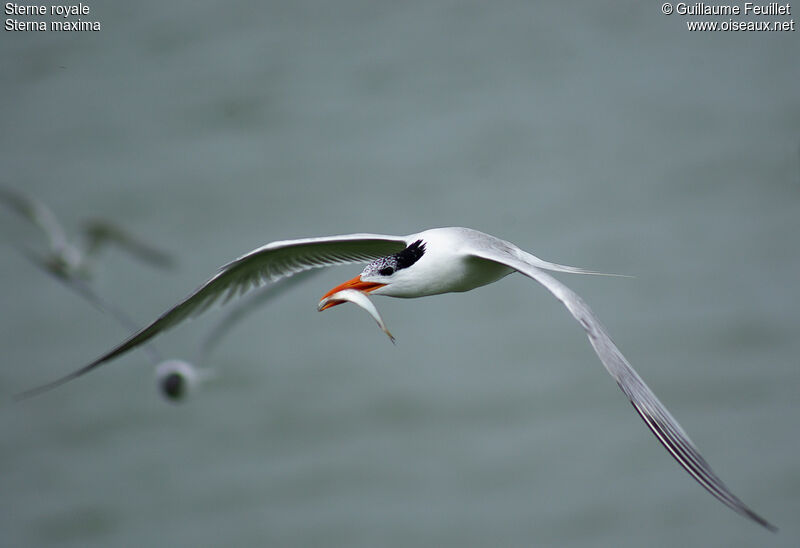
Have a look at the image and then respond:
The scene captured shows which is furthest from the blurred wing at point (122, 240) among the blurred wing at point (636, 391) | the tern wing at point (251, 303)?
the blurred wing at point (636, 391)

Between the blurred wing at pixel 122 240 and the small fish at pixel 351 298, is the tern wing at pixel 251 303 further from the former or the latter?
the small fish at pixel 351 298

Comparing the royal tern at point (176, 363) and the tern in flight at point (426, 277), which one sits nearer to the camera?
the tern in flight at point (426, 277)

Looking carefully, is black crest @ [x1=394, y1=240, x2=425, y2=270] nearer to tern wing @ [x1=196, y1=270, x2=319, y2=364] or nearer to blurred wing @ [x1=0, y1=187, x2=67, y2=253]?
tern wing @ [x1=196, y1=270, x2=319, y2=364]

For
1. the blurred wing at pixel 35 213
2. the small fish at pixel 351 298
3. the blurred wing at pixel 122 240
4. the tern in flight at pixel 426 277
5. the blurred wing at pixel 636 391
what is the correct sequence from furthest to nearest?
the blurred wing at pixel 35 213 → the blurred wing at pixel 122 240 → the small fish at pixel 351 298 → the tern in flight at pixel 426 277 → the blurred wing at pixel 636 391

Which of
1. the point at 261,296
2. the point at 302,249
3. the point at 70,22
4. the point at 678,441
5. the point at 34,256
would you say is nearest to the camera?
the point at 678,441

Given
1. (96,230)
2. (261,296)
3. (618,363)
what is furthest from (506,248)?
(96,230)

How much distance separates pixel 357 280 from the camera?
4.23 m

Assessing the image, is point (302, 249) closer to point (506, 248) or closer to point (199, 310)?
point (199, 310)

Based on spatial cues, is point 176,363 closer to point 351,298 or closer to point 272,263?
point 272,263

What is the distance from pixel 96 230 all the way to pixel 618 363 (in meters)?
7.22

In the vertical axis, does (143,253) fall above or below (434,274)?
below

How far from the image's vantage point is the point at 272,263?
4891 mm

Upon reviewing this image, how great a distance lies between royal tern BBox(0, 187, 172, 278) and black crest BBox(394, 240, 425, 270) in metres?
4.85

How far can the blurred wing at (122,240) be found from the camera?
870 centimetres
